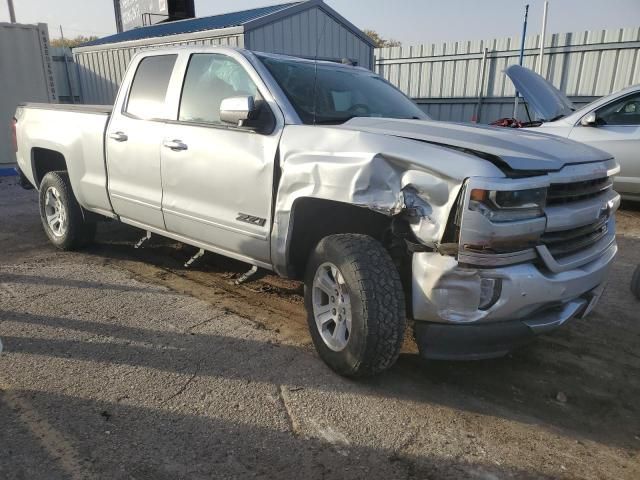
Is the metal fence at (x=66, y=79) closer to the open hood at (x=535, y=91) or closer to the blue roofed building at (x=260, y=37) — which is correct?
the blue roofed building at (x=260, y=37)

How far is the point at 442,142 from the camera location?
2.73 meters

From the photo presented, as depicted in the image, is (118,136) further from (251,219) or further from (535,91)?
(535,91)

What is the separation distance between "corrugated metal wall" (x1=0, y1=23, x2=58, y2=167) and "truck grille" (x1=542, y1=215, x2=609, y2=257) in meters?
12.3

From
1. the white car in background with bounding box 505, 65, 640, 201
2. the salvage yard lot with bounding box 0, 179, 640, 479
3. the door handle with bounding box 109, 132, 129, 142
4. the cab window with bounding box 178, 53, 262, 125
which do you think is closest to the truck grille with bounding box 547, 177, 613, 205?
the salvage yard lot with bounding box 0, 179, 640, 479

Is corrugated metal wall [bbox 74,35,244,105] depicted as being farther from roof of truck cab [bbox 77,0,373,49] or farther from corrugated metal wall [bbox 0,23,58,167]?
corrugated metal wall [bbox 0,23,58,167]

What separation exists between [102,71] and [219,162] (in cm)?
1409

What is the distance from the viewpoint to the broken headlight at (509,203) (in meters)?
2.43

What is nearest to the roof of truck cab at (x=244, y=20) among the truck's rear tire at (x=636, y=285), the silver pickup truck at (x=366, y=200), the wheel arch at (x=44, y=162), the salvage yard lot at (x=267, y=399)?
the wheel arch at (x=44, y=162)

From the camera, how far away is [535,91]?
20.8 feet

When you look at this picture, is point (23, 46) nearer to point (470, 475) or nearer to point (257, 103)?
point (257, 103)

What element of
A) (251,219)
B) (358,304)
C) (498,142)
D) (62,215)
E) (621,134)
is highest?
(498,142)

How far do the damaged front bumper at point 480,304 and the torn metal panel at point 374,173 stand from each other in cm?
20

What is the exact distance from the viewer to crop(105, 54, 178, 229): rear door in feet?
13.9

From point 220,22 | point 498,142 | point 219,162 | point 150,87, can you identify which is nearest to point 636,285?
point 498,142
